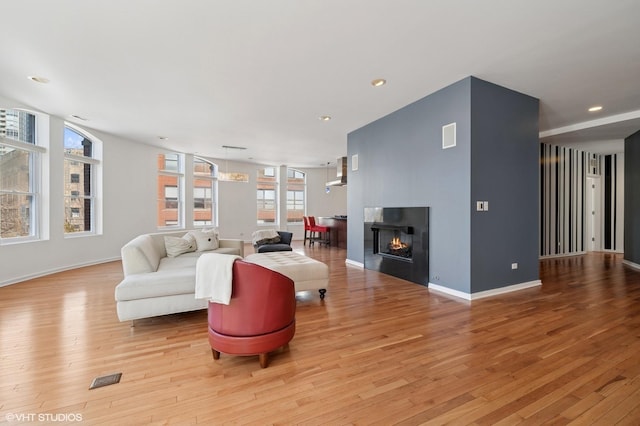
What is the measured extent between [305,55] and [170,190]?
726 cm

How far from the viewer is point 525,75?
3.66 metres

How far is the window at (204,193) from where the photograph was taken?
9479mm

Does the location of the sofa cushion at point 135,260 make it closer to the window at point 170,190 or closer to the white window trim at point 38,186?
the white window trim at point 38,186

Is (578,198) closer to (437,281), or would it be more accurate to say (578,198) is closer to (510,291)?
(510,291)

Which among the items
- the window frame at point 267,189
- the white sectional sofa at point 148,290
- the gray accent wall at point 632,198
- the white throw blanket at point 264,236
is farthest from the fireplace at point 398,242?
the window frame at point 267,189

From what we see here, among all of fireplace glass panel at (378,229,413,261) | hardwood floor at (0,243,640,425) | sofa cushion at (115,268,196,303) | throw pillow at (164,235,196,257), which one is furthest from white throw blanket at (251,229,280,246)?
sofa cushion at (115,268,196,303)

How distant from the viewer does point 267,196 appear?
11.1 metres

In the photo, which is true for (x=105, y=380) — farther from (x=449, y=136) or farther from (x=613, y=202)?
(x=613, y=202)

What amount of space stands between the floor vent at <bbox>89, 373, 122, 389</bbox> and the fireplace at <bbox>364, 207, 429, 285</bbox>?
4.00m

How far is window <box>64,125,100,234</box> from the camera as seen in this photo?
5.89m

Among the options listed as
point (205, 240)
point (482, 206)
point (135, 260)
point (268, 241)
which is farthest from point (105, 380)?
point (482, 206)

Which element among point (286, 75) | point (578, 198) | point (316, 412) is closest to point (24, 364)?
point (316, 412)

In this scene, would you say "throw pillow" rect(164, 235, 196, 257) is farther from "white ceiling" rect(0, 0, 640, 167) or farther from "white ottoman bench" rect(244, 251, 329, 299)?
"white ceiling" rect(0, 0, 640, 167)

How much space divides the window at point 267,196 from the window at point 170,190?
2932 mm
